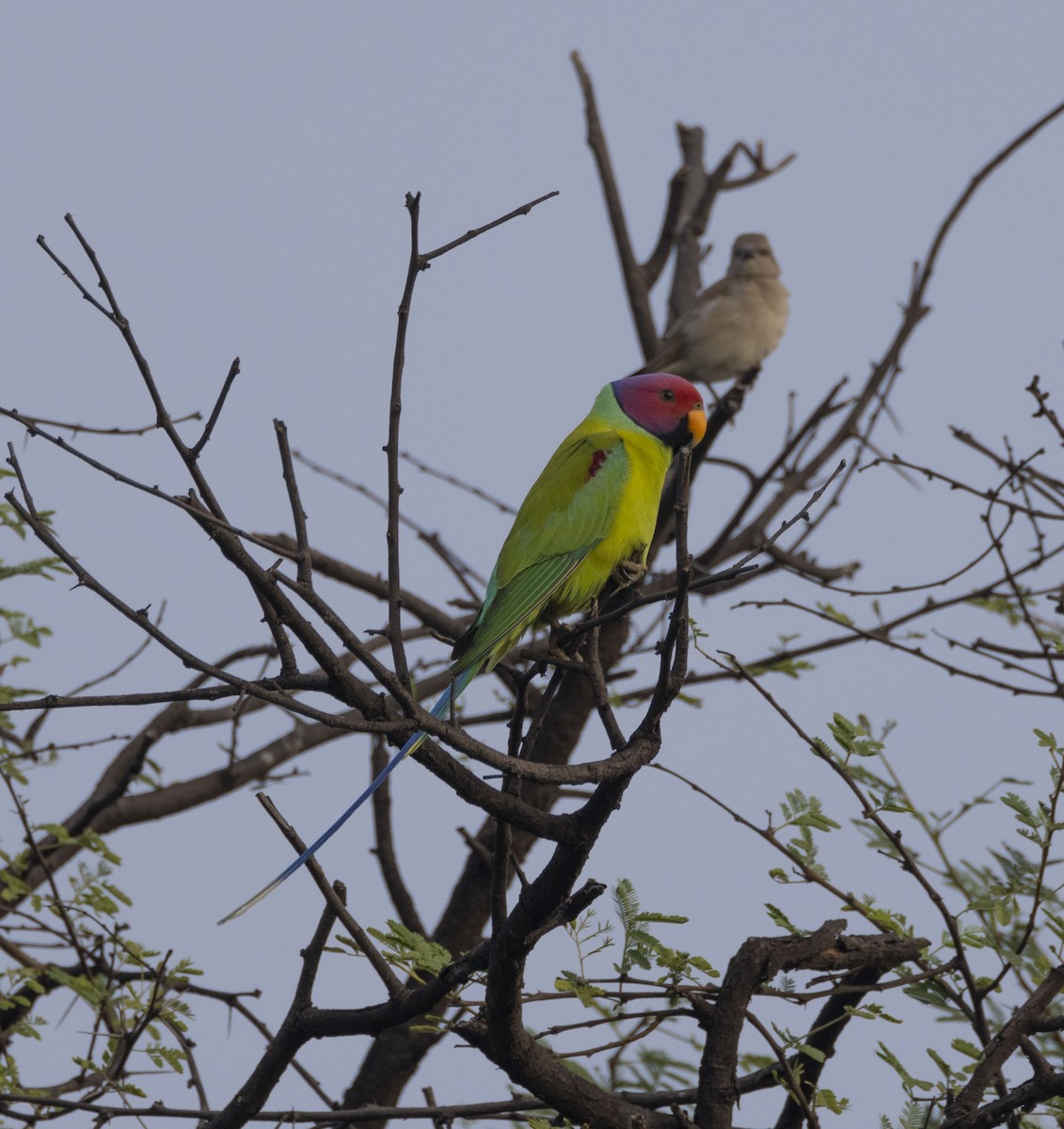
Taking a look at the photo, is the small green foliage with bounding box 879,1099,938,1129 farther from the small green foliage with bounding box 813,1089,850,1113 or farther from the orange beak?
the orange beak

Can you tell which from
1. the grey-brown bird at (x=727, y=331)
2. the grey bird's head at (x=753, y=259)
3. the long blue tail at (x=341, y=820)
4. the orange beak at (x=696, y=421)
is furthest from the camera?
the grey bird's head at (x=753, y=259)

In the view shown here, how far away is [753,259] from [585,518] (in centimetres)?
499

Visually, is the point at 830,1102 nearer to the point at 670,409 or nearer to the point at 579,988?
the point at 579,988

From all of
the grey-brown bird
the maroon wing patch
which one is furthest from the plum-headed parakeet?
the grey-brown bird

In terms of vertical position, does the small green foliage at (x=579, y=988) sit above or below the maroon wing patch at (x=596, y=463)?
below

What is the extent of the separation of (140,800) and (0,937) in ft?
3.42

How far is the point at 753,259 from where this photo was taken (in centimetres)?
808

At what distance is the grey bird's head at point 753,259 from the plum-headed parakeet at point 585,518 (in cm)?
395

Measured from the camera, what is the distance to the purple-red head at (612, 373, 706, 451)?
157 inches

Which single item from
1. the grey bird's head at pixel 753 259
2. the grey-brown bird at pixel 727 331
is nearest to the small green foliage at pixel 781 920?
the grey-brown bird at pixel 727 331

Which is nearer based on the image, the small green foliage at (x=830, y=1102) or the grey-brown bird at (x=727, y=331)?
the small green foliage at (x=830, y=1102)

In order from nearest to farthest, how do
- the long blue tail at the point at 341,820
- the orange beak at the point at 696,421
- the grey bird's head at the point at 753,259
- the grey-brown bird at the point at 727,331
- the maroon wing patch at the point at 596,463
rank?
the long blue tail at the point at 341,820 < the maroon wing patch at the point at 596,463 < the orange beak at the point at 696,421 < the grey-brown bird at the point at 727,331 < the grey bird's head at the point at 753,259

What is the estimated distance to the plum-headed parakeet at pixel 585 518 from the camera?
3.23 metres

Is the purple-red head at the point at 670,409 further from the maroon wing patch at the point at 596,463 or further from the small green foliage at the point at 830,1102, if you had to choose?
the small green foliage at the point at 830,1102
